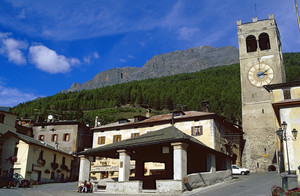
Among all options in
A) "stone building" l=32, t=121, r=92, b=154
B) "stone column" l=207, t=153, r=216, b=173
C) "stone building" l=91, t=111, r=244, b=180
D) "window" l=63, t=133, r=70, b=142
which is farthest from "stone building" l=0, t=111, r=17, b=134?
"stone column" l=207, t=153, r=216, b=173

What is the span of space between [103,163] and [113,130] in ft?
17.2

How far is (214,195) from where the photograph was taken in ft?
53.0

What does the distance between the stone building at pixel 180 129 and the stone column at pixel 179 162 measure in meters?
15.6

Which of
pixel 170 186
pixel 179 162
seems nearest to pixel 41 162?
pixel 170 186

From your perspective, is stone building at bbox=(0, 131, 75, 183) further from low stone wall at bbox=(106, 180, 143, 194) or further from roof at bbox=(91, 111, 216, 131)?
low stone wall at bbox=(106, 180, 143, 194)

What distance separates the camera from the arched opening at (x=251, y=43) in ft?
171

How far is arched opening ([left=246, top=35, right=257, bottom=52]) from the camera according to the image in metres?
52.3

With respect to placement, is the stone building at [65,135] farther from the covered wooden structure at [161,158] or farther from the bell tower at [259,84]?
the bell tower at [259,84]

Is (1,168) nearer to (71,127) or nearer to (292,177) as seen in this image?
(71,127)

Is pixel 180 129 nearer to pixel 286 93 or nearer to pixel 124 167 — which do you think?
pixel 286 93

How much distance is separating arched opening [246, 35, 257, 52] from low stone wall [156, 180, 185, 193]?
4126cm

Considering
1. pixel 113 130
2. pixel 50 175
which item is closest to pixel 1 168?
pixel 50 175

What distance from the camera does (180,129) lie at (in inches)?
1533

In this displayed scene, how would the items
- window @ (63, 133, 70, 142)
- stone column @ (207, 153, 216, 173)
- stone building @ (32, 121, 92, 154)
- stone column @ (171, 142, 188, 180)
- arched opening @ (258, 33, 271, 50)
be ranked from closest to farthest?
1. stone column @ (171, 142, 188, 180)
2. stone column @ (207, 153, 216, 173)
3. stone building @ (32, 121, 92, 154)
4. window @ (63, 133, 70, 142)
5. arched opening @ (258, 33, 271, 50)
